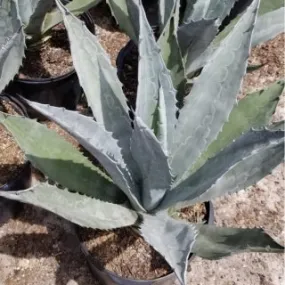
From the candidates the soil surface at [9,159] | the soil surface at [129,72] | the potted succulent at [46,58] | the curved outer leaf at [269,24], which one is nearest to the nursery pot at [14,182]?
the soil surface at [9,159]

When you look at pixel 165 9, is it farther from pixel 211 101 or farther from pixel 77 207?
pixel 77 207

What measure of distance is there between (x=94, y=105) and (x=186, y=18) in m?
0.65

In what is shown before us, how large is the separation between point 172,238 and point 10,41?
71cm

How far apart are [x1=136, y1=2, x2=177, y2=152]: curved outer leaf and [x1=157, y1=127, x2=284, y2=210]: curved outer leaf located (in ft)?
0.37

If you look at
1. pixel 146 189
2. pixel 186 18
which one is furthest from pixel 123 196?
pixel 186 18

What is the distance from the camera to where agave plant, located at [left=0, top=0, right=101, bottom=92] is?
5.02 ft

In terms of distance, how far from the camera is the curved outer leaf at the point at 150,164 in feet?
3.71

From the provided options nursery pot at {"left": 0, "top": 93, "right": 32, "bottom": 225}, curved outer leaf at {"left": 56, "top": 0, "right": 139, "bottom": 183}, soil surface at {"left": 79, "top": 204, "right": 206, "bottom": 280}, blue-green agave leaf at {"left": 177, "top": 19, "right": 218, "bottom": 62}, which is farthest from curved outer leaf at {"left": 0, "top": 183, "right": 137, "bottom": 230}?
blue-green agave leaf at {"left": 177, "top": 19, "right": 218, "bottom": 62}

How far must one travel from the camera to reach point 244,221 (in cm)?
196

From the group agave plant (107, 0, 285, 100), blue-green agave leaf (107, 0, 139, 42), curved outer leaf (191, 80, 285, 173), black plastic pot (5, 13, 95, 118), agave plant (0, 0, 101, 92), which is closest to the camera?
curved outer leaf (191, 80, 285, 173)

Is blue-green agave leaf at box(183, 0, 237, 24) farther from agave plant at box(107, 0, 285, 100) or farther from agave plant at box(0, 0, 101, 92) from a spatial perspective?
agave plant at box(0, 0, 101, 92)

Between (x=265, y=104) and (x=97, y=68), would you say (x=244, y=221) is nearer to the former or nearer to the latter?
(x=265, y=104)

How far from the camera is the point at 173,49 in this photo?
1.65 meters

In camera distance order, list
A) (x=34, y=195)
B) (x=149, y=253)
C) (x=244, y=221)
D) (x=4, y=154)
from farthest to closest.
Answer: (x=244, y=221)
(x=4, y=154)
(x=149, y=253)
(x=34, y=195)
